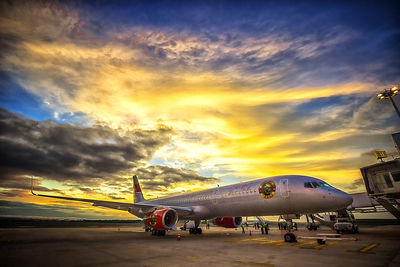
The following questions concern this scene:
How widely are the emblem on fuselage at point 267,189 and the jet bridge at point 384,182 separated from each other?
27.0 ft

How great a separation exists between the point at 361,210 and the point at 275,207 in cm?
2079

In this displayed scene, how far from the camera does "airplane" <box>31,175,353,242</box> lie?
12.3 meters

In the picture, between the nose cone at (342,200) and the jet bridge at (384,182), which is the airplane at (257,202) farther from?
the jet bridge at (384,182)

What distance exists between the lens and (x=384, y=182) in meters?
15.4

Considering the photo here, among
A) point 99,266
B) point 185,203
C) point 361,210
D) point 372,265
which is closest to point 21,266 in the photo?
point 99,266

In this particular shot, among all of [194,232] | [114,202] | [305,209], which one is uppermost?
[114,202]

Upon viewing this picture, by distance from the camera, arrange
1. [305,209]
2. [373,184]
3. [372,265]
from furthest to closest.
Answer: [373,184] < [305,209] < [372,265]

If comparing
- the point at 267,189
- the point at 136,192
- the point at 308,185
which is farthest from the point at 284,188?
the point at 136,192

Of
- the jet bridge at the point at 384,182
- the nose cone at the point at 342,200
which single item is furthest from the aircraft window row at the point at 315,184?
the jet bridge at the point at 384,182

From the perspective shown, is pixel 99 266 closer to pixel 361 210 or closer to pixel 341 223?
pixel 341 223

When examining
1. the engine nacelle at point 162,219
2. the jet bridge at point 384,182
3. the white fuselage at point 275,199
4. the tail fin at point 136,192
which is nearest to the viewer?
the white fuselage at point 275,199

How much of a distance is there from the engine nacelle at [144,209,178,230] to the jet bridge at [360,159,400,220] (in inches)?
616

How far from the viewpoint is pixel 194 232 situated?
22.5 metres

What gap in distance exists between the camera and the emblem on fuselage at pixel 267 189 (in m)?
14.0
